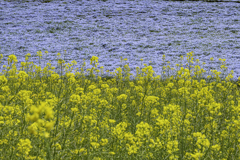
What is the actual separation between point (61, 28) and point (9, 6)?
6.57 meters

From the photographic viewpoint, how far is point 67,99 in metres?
2.42

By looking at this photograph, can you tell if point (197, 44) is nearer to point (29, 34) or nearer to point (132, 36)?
point (132, 36)

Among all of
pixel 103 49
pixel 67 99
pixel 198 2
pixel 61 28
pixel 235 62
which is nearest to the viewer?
pixel 67 99

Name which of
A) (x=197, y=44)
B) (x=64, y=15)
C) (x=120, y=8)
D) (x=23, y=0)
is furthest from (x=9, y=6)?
(x=197, y=44)

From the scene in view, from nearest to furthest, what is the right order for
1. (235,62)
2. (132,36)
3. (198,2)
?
(235,62) < (132,36) < (198,2)

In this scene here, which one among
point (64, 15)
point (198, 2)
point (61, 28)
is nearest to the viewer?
point (61, 28)

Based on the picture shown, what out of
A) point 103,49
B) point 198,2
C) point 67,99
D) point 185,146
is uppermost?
point 198,2

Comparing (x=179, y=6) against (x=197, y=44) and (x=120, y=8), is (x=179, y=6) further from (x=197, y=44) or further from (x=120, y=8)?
(x=197, y=44)

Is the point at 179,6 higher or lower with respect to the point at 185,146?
higher

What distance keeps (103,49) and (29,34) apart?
546 centimetres

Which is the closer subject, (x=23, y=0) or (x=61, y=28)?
(x=61, y=28)

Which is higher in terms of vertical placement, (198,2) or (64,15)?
(198,2)

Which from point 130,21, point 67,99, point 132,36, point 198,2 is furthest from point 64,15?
point 67,99

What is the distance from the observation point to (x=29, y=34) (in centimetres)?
1329
